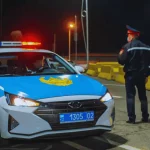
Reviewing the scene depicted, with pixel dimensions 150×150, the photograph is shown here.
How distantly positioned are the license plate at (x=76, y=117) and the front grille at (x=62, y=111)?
0.04 meters

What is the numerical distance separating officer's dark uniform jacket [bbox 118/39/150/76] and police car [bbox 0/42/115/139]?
61.9 inches

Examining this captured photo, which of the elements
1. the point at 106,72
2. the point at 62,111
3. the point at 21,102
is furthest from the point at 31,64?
the point at 106,72

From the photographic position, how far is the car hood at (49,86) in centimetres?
471

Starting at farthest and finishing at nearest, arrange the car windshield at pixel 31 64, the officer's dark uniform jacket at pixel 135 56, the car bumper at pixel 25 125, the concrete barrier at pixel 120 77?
the concrete barrier at pixel 120 77 → the officer's dark uniform jacket at pixel 135 56 → the car windshield at pixel 31 64 → the car bumper at pixel 25 125

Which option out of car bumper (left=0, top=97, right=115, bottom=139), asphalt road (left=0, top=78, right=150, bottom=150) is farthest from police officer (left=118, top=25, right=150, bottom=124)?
car bumper (left=0, top=97, right=115, bottom=139)

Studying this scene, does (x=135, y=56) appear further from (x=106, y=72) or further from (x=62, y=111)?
(x=106, y=72)

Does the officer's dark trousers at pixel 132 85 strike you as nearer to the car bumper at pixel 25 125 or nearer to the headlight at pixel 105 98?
the headlight at pixel 105 98

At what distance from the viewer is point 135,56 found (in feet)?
22.2

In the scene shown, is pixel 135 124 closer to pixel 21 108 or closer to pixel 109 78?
pixel 21 108

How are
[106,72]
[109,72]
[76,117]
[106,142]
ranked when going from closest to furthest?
[76,117] → [106,142] → [109,72] → [106,72]

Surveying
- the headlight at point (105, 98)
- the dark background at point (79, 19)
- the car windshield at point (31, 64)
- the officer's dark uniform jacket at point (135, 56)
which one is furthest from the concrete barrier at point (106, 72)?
the dark background at point (79, 19)

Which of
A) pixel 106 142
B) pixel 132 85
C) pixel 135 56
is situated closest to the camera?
pixel 106 142

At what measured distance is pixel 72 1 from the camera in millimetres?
52281

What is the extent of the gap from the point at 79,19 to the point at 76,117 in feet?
164
